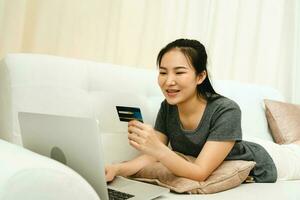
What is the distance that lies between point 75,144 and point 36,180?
209mm

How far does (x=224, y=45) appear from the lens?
230 centimetres

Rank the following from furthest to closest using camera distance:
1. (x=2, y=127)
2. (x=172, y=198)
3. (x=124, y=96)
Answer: (x=124, y=96), (x=2, y=127), (x=172, y=198)

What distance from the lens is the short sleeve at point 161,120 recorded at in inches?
52.7

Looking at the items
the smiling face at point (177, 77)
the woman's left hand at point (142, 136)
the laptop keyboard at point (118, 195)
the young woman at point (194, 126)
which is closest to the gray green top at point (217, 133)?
the young woman at point (194, 126)

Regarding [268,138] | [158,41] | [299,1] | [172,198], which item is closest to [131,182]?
[172,198]

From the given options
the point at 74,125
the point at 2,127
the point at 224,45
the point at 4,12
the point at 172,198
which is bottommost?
the point at 172,198

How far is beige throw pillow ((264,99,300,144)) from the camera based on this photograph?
6.00 ft

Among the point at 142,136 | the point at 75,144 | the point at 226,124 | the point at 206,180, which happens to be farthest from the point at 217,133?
the point at 75,144

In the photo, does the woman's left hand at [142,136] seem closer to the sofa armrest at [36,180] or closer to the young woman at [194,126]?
the young woman at [194,126]

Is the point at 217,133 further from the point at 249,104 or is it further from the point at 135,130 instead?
the point at 249,104

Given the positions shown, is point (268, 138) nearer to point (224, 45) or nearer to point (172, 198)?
point (224, 45)

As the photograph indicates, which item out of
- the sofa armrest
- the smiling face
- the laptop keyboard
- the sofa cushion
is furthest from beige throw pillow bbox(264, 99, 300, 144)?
the sofa armrest

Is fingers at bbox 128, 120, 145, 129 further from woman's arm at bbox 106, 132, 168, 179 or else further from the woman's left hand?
woman's arm at bbox 106, 132, 168, 179

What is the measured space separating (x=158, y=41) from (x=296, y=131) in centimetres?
98
